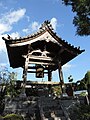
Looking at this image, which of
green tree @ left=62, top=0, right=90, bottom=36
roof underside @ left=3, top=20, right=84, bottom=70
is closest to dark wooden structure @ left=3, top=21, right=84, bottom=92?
roof underside @ left=3, top=20, right=84, bottom=70

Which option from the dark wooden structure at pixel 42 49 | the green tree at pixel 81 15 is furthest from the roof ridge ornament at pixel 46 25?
the green tree at pixel 81 15

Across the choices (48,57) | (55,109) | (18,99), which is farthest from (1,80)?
(55,109)

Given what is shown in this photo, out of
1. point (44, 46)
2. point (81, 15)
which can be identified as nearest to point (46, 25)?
point (44, 46)

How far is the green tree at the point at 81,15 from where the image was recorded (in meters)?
13.0

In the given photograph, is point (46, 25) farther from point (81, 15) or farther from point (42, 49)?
point (81, 15)

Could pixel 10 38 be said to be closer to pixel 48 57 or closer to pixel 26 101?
pixel 48 57

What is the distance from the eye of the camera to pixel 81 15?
13516 millimetres

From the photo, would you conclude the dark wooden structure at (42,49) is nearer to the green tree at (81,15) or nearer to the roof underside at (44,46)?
the roof underside at (44,46)

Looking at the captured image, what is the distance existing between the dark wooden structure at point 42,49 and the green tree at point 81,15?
2.64 metres

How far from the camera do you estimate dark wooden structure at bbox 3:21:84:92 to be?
50.0 feet

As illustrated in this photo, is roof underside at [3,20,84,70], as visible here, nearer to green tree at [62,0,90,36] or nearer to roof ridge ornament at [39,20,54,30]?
roof ridge ornament at [39,20,54,30]

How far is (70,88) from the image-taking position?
16312 millimetres

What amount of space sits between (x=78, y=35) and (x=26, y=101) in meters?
5.26

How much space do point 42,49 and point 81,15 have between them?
4668mm
